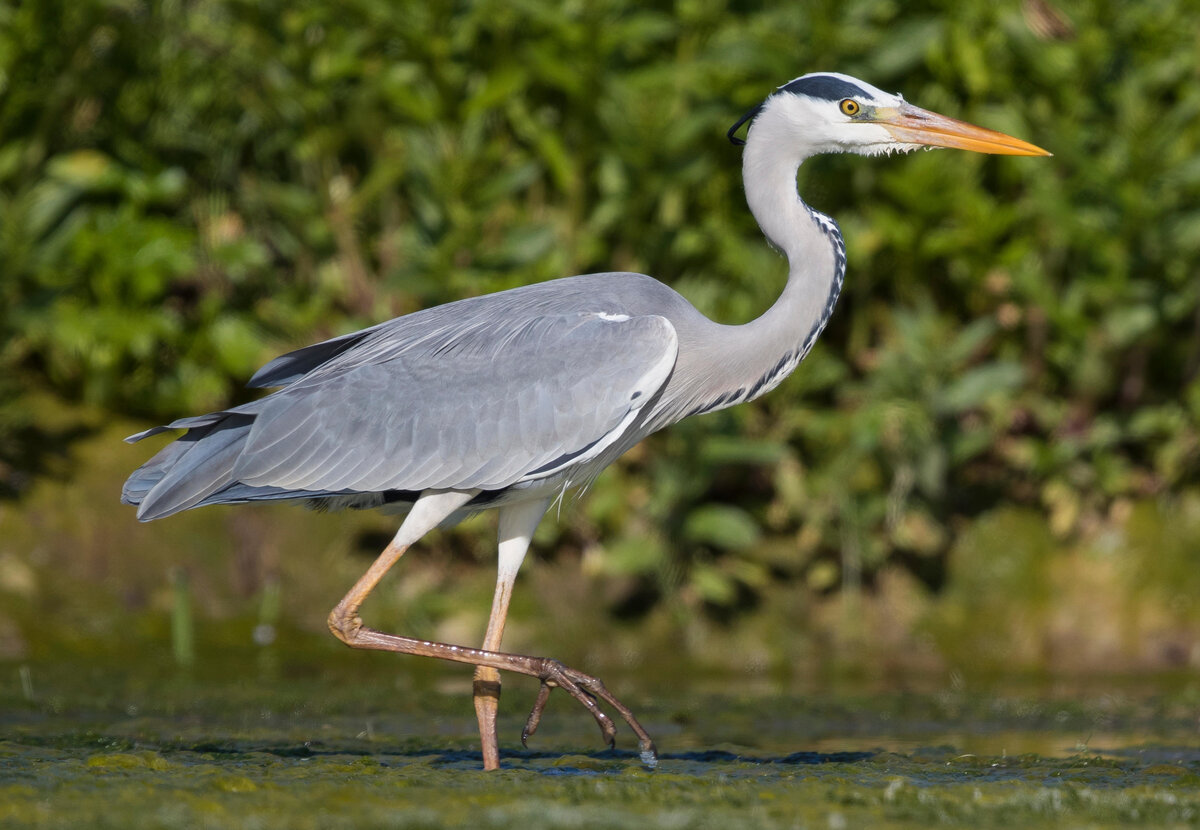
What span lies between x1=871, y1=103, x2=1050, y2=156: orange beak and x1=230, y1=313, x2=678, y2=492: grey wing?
1184mm

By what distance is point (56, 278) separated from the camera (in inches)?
310

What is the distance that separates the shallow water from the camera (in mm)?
4047

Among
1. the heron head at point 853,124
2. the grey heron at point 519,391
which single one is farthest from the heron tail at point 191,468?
the heron head at point 853,124

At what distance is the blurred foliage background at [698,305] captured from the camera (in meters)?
7.50

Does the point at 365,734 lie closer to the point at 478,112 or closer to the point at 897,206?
the point at 478,112

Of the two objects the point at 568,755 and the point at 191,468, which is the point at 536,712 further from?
the point at 191,468

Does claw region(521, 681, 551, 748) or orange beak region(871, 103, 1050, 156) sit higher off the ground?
orange beak region(871, 103, 1050, 156)

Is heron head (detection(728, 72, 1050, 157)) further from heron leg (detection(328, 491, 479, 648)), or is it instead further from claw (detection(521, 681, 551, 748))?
claw (detection(521, 681, 551, 748))

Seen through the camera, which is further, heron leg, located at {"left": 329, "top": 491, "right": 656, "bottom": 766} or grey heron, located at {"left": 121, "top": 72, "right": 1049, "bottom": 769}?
grey heron, located at {"left": 121, "top": 72, "right": 1049, "bottom": 769}

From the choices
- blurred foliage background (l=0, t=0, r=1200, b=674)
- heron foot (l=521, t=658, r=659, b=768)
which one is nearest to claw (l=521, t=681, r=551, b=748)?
heron foot (l=521, t=658, r=659, b=768)

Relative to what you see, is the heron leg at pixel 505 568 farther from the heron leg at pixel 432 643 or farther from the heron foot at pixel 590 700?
the heron foot at pixel 590 700

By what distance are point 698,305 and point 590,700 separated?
2.67 m

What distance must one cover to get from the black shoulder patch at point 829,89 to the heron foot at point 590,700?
2.33m

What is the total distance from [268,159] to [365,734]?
3.90m
